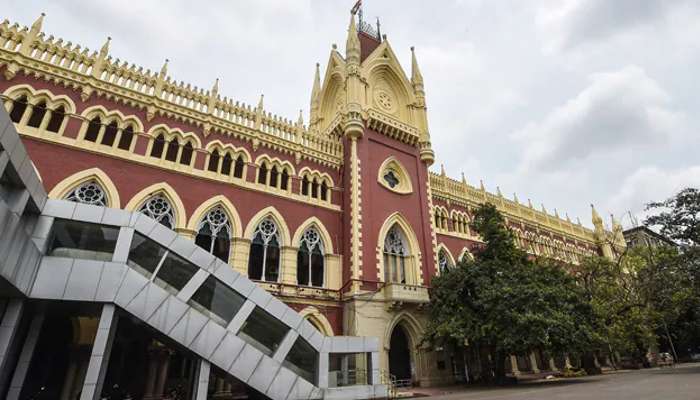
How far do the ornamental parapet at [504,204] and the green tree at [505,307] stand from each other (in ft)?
26.6

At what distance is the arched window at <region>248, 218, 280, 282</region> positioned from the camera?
58.1ft

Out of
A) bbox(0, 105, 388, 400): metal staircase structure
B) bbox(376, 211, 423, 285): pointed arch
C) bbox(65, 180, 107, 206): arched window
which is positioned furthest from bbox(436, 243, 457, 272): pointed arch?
bbox(65, 180, 107, 206): arched window

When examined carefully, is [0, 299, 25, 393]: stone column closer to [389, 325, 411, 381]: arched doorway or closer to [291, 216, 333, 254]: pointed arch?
[291, 216, 333, 254]: pointed arch

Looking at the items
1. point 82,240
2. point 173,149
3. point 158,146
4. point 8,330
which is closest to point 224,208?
point 173,149

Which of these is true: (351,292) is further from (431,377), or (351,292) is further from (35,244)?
(35,244)

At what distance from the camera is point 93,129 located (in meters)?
16.1

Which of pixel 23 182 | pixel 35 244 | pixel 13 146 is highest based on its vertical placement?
pixel 13 146

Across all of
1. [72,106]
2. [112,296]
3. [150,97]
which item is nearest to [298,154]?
[150,97]

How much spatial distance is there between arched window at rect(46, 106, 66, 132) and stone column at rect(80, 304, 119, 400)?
33.4ft

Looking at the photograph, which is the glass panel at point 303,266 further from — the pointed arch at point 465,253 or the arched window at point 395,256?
the pointed arch at point 465,253

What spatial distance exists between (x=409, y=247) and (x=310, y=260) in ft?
22.5

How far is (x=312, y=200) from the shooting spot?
2083cm

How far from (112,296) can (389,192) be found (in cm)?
1656

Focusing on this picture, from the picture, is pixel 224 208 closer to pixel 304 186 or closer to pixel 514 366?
pixel 304 186
